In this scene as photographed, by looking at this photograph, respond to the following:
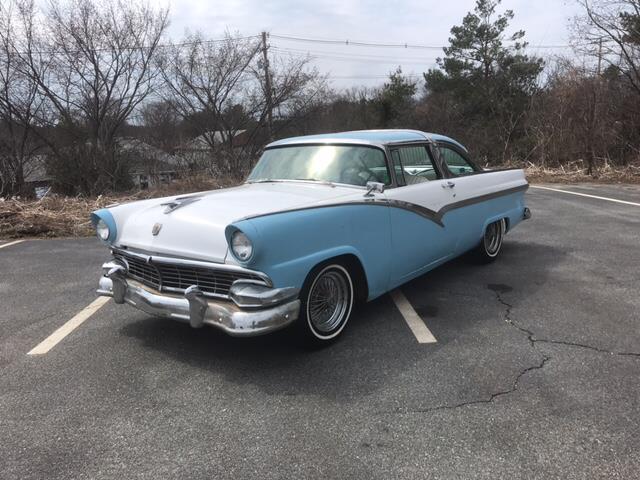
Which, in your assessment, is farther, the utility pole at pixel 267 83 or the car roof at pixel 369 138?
the utility pole at pixel 267 83

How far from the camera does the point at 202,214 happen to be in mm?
3379

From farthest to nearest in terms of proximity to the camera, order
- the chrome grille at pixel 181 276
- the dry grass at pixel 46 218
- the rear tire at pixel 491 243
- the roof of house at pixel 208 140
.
Result: the roof of house at pixel 208 140 → the dry grass at pixel 46 218 → the rear tire at pixel 491 243 → the chrome grille at pixel 181 276

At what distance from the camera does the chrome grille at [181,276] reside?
313cm

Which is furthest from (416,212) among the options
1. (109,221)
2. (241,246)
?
(109,221)

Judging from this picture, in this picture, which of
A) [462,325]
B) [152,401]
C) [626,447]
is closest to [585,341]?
[462,325]

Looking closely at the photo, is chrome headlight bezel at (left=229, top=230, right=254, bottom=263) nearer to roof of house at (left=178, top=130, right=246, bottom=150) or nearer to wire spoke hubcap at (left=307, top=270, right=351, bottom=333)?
wire spoke hubcap at (left=307, top=270, right=351, bottom=333)

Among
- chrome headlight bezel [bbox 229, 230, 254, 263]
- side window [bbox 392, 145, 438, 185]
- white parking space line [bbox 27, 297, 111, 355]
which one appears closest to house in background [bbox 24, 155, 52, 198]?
white parking space line [bbox 27, 297, 111, 355]

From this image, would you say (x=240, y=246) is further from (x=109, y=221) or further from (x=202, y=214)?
(x=109, y=221)

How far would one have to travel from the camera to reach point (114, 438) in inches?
102

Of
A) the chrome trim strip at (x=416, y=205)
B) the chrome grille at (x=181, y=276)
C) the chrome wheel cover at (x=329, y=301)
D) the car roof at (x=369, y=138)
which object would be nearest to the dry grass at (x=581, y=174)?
the chrome trim strip at (x=416, y=205)

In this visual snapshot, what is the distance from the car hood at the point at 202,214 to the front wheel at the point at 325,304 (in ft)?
1.72

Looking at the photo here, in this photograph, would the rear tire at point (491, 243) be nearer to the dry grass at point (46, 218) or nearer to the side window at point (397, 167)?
the side window at point (397, 167)

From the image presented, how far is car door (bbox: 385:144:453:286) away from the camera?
4.00 m

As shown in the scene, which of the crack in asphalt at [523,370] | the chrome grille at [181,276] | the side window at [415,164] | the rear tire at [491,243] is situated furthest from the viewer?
the rear tire at [491,243]
